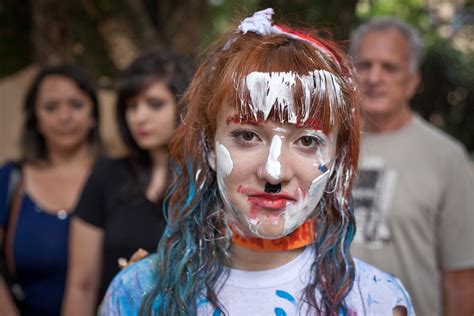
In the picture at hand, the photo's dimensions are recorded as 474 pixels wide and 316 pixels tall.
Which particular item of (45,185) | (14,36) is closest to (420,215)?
(45,185)

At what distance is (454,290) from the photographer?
319cm

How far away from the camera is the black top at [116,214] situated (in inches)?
104

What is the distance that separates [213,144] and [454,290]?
179 cm

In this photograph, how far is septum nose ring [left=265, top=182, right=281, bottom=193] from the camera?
1.73 meters

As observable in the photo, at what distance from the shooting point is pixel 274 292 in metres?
1.76

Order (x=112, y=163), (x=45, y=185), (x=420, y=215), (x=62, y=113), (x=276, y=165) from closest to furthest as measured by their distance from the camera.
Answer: (x=276, y=165) < (x=112, y=163) < (x=420, y=215) < (x=45, y=185) < (x=62, y=113)

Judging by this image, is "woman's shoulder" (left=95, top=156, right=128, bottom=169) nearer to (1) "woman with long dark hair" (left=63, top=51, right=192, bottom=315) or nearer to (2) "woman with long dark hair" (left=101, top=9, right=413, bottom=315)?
(1) "woman with long dark hair" (left=63, top=51, right=192, bottom=315)

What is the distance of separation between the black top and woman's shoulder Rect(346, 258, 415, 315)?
38.5 inches

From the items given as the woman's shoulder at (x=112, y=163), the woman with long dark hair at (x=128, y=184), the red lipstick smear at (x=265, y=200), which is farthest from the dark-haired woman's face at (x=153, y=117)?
the red lipstick smear at (x=265, y=200)

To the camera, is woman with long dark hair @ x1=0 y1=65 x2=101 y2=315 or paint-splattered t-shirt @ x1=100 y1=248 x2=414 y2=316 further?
woman with long dark hair @ x1=0 y1=65 x2=101 y2=315

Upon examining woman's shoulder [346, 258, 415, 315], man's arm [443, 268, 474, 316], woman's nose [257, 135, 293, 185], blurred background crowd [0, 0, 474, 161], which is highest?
blurred background crowd [0, 0, 474, 161]

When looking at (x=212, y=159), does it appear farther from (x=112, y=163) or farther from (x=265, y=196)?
(x=112, y=163)

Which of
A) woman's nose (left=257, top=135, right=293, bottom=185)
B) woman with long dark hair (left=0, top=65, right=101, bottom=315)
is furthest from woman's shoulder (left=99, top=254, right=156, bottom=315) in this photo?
woman with long dark hair (left=0, top=65, right=101, bottom=315)

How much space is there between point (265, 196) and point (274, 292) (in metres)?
0.23
